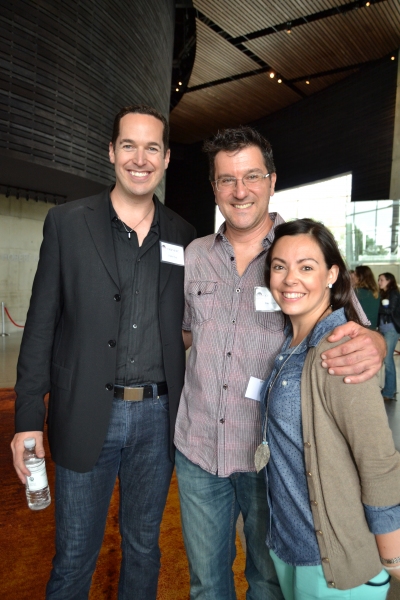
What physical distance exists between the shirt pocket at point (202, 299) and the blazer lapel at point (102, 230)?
1.03 feet

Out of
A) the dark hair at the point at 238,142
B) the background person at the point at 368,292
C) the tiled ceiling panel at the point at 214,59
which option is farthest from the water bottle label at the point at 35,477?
the tiled ceiling panel at the point at 214,59

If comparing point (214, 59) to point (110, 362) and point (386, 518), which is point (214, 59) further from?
point (386, 518)

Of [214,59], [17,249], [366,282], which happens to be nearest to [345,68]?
[214,59]

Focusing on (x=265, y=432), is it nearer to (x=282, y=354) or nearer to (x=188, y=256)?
(x=282, y=354)

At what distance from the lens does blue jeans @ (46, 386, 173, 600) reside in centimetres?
168

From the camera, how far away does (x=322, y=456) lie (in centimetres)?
119

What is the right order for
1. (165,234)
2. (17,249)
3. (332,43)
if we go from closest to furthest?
(165,234), (17,249), (332,43)

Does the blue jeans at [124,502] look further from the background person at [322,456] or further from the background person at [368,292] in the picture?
the background person at [368,292]

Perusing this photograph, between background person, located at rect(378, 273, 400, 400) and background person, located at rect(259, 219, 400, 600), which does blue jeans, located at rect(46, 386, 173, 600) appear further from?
background person, located at rect(378, 273, 400, 400)

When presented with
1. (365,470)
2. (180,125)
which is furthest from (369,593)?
(180,125)

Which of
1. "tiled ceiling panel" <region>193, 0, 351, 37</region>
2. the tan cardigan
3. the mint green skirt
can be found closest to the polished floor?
the mint green skirt

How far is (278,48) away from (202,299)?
1433 centimetres

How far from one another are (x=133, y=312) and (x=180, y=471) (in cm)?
65

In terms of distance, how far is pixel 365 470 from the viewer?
1134 mm
